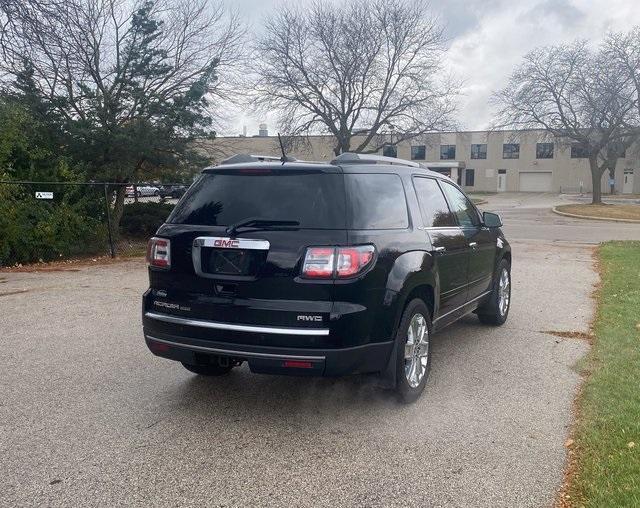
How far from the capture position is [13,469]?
133 inches

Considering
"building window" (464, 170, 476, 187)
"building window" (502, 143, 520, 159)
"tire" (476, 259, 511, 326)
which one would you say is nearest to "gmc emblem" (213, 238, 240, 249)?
"tire" (476, 259, 511, 326)

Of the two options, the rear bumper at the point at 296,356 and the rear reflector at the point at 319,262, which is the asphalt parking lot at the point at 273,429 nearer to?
the rear bumper at the point at 296,356

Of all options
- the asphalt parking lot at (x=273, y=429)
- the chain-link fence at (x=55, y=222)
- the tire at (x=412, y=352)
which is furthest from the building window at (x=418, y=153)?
the tire at (x=412, y=352)

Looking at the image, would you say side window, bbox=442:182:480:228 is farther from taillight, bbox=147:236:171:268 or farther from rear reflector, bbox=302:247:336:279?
taillight, bbox=147:236:171:268

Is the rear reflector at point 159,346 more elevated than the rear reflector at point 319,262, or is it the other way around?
the rear reflector at point 319,262

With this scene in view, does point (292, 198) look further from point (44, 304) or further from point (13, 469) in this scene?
point (44, 304)

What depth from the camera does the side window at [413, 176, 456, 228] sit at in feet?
16.5

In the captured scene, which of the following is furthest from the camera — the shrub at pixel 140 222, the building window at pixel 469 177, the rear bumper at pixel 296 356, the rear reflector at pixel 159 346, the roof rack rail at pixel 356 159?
the building window at pixel 469 177

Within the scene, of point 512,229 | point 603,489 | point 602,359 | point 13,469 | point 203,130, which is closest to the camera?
point 603,489

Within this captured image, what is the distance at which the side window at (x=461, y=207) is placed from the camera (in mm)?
5785

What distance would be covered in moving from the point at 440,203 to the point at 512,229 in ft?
61.9

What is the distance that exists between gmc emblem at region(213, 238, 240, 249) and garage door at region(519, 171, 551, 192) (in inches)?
2821

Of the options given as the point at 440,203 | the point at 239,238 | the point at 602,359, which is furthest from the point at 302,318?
the point at 602,359

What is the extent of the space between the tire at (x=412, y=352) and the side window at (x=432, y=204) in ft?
2.79
